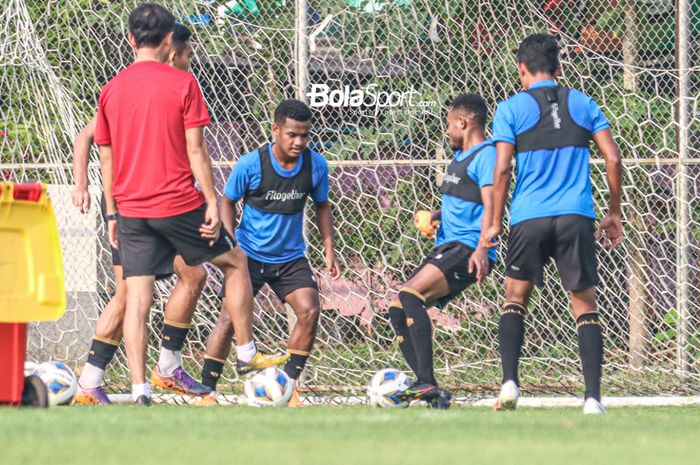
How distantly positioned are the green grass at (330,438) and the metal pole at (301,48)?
3360 millimetres

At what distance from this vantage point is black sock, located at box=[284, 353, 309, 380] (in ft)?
26.7

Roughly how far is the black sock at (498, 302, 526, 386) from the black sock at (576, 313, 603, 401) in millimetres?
323

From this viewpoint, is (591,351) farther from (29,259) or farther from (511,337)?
(29,259)

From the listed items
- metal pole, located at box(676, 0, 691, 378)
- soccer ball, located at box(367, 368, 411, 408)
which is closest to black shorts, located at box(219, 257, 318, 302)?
soccer ball, located at box(367, 368, 411, 408)

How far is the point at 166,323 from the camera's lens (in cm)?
796

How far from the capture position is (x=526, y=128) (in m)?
7.00

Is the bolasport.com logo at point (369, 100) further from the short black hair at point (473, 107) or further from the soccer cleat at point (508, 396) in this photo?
the soccer cleat at point (508, 396)

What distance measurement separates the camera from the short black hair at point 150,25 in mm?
6922

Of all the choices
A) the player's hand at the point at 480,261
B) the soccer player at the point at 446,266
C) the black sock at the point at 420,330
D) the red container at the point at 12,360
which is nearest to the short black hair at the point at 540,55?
the soccer player at the point at 446,266

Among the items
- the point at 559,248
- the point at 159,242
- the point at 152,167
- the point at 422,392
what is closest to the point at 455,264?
the point at 422,392

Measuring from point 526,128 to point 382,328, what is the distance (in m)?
3.10

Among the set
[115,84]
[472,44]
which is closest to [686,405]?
[472,44]

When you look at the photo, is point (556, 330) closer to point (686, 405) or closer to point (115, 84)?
point (686, 405)

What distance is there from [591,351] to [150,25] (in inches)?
106
